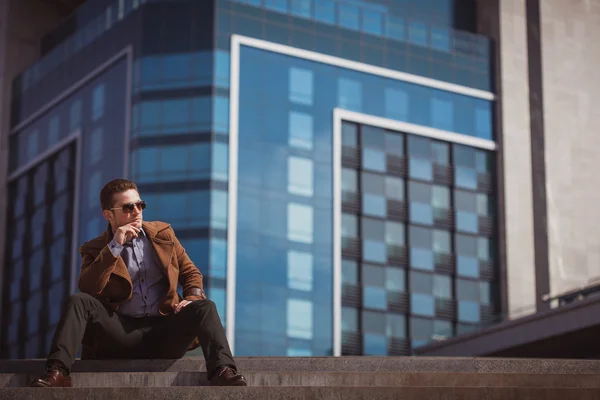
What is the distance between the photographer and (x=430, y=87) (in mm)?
58406

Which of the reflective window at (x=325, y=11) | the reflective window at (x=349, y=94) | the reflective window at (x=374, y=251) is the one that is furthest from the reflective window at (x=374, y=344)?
the reflective window at (x=325, y=11)

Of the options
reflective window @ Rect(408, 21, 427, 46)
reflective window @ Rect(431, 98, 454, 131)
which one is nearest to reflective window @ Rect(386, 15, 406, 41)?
reflective window @ Rect(408, 21, 427, 46)

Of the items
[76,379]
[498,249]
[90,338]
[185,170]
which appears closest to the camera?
[76,379]

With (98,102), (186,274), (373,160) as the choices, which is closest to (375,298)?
(373,160)

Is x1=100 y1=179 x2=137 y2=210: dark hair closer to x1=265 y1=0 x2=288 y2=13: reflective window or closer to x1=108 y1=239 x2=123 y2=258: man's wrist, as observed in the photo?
x1=108 y1=239 x2=123 y2=258: man's wrist

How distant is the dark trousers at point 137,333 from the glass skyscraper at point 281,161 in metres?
38.7

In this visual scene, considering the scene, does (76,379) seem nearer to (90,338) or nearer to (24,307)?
(90,338)

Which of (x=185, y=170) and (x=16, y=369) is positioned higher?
(x=185, y=170)

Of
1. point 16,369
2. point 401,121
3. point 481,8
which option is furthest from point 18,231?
point 16,369

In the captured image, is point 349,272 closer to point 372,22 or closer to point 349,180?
point 349,180

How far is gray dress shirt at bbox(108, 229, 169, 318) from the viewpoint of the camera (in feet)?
33.8

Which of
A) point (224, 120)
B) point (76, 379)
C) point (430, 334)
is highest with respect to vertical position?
point (224, 120)

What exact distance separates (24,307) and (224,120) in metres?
13.5

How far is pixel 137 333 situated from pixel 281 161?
139ft
